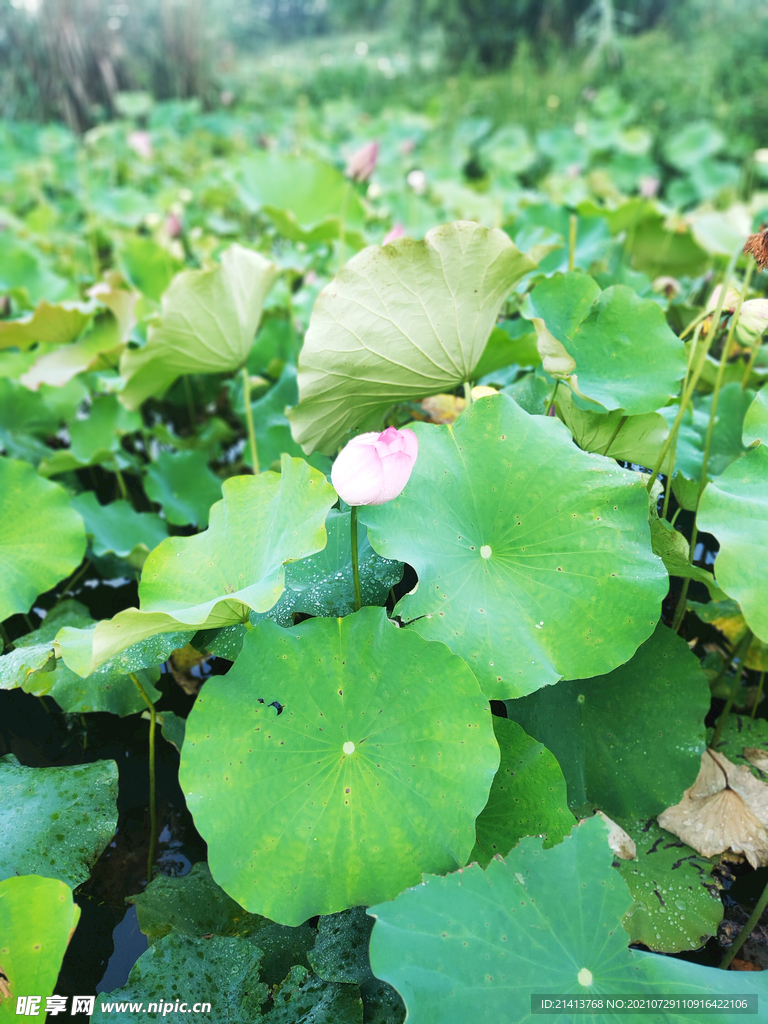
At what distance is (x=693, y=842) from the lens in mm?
990

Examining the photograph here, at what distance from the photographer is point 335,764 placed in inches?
→ 31.5

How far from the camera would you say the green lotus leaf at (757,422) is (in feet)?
3.08

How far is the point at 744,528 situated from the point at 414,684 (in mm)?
465

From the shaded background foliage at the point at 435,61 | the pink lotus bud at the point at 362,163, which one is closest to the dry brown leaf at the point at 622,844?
the pink lotus bud at the point at 362,163

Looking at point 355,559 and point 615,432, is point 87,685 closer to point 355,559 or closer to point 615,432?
point 355,559

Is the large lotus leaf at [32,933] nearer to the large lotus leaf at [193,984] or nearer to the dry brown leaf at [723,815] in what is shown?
the large lotus leaf at [193,984]

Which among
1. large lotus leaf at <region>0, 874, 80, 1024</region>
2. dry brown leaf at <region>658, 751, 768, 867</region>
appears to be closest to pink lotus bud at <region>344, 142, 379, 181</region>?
dry brown leaf at <region>658, 751, 768, 867</region>

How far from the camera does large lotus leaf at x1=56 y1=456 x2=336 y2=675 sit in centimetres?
75

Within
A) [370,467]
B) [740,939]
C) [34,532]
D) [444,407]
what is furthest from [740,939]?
[34,532]

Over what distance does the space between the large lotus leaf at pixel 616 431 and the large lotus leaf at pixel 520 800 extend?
18.9 inches

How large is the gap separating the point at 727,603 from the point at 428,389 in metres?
0.64

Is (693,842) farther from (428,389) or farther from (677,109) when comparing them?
(677,109)

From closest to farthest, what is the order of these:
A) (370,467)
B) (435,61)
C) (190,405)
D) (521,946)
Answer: (521,946), (370,467), (190,405), (435,61)

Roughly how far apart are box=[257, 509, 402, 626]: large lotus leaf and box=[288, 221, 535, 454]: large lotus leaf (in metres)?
0.21
